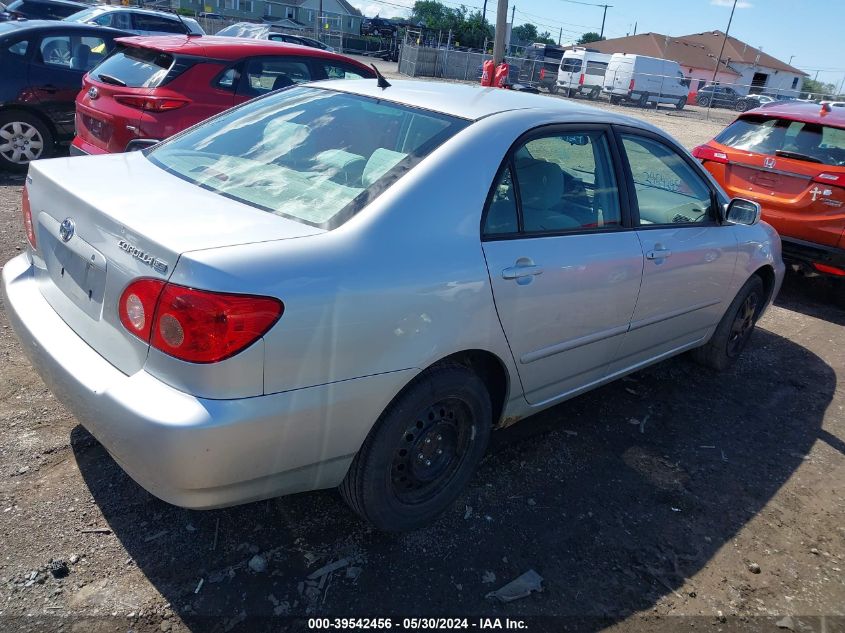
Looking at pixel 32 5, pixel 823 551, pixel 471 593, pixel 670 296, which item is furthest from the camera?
pixel 32 5

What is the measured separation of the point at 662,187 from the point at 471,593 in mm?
2673

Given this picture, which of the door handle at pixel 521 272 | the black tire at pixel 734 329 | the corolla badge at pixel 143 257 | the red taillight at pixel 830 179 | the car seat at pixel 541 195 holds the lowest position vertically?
the black tire at pixel 734 329

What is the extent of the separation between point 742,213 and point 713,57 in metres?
80.3

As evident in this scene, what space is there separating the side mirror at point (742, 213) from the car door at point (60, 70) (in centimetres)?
739

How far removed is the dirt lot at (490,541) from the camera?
2.42 metres

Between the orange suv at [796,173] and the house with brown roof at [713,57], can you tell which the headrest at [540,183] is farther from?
the house with brown roof at [713,57]

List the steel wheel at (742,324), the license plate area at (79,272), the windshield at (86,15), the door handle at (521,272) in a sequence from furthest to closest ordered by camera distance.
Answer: the windshield at (86,15) < the steel wheel at (742,324) < the door handle at (521,272) < the license plate area at (79,272)

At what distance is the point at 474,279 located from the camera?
262 cm

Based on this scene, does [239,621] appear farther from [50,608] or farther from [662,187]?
[662,187]

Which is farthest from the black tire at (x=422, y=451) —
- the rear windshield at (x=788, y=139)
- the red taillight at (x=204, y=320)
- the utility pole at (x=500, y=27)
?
the utility pole at (x=500, y=27)

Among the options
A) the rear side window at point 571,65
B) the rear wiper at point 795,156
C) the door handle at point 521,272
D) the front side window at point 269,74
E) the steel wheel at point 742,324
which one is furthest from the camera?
the rear side window at point 571,65

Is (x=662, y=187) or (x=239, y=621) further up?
(x=662, y=187)

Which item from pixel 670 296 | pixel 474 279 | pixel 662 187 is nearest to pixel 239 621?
pixel 474 279

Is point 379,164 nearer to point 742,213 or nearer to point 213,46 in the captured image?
point 742,213
